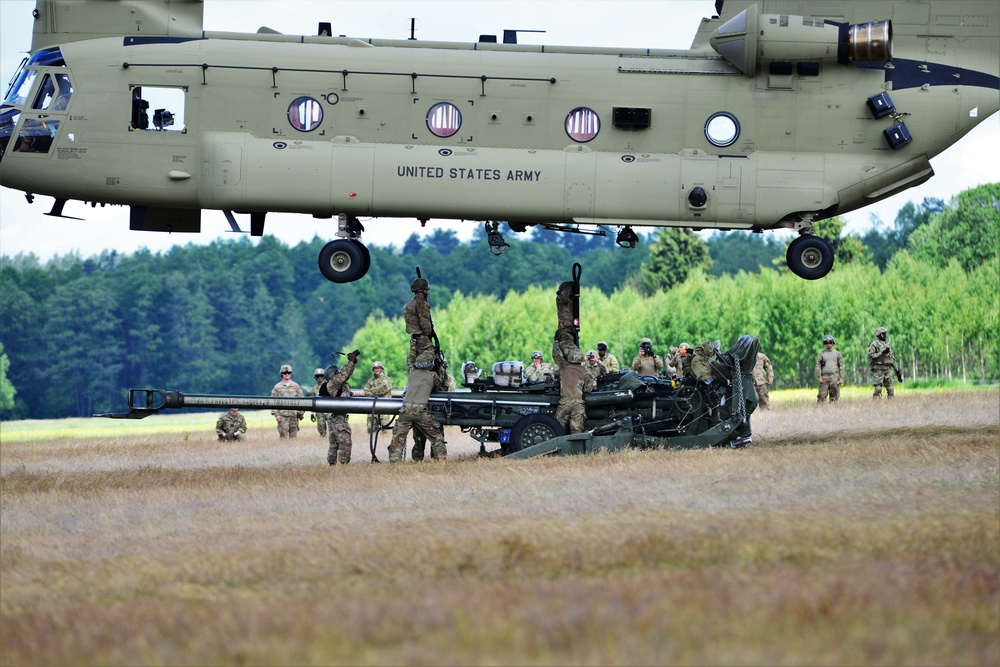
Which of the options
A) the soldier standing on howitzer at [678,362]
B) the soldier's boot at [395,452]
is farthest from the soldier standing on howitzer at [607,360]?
the soldier's boot at [395,452]

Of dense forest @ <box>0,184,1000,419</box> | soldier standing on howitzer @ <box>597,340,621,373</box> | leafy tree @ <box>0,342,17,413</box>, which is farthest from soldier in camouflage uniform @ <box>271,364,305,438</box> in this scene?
leafy tree @ <box>0,342,17,413</box>

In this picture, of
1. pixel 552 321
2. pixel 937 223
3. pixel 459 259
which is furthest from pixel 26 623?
pixel 459 259

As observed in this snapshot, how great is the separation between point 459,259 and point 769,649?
126m

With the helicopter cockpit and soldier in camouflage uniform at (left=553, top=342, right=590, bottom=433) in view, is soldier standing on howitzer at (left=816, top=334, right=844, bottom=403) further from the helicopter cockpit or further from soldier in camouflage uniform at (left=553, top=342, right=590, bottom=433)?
the helicopter cockpit

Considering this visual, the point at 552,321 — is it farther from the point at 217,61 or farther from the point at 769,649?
the point at 769,649

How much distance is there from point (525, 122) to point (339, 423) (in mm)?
5652

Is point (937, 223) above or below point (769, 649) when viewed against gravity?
above

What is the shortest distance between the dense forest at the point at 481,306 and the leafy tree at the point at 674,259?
147 mm

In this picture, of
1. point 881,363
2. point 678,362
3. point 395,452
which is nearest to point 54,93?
point 395,452

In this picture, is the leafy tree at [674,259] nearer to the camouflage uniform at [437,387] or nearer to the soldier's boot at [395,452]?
the camouflage uniform at [437,387]

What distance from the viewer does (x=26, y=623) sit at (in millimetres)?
7965

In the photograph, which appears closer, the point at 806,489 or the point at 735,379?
the point at 806,489

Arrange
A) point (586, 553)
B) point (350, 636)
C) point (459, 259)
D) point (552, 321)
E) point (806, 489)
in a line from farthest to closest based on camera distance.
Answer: point (459, 259) → point (552, 321) → point (806, 489) → point (586, 553) → point (350, 636)

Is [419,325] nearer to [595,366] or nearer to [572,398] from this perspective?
[572,398]
